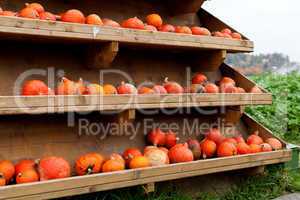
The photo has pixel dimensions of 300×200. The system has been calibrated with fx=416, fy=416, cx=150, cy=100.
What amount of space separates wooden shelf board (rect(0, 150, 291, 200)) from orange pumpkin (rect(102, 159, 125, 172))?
3.9 inches

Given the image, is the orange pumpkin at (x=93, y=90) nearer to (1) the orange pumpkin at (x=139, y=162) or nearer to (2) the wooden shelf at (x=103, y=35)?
(2) the wooden shelf at (x=103, y=35)

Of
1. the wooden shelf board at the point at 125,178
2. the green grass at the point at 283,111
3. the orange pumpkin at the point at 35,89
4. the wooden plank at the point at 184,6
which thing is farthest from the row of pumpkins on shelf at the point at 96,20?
the green grass at the point at 283,111

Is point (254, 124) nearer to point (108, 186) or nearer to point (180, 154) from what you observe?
point (180, 154)

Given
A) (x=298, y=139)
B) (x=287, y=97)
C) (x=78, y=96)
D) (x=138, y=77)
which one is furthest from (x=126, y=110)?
(x=287, y=97)

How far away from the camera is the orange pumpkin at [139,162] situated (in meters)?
3.16

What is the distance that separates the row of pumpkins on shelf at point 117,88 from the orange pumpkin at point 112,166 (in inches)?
20.3

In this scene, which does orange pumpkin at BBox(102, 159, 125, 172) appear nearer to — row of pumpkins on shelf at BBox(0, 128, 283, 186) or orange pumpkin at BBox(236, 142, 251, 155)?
row of pumpkins on shelf at BBox(0, 128, 283, 186)

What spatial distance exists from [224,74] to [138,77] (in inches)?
45.4

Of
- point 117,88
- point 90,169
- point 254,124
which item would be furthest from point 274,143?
point 90,169

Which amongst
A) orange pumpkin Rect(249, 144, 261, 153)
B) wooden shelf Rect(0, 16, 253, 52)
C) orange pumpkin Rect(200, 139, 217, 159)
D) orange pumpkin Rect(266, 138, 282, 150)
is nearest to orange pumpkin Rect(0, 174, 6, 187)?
wooden shelf Rect(0, 16, 253, 52)

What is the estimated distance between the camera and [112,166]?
3.07 m

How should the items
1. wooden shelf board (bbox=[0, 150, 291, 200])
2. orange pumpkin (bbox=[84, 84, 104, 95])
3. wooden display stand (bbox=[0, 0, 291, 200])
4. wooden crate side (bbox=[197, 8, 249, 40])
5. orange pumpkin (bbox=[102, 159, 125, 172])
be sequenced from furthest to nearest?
wooden crate side (bbox=[197, 8, 249, 40]), orange pumpkin (bbox=[102, 159, 125, 172]), orange pumpkin (bbox=[84, 84, 104, 95]), wooden display stand (bbox=[0, 0, 291, 200]), wooden shelf board (bbox=[0, 150, 291, 200])

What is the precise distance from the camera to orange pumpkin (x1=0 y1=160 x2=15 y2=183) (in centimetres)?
278

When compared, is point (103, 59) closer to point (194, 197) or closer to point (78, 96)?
point (78, 96)
